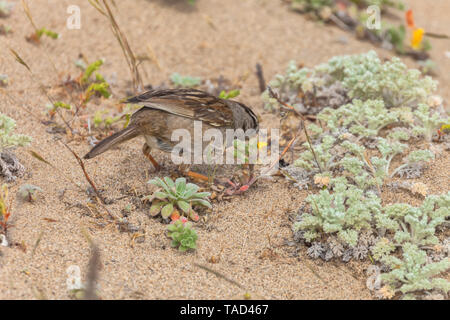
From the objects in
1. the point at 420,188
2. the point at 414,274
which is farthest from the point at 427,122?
the point at 414,274

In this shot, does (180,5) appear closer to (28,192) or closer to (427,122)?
(427,122)

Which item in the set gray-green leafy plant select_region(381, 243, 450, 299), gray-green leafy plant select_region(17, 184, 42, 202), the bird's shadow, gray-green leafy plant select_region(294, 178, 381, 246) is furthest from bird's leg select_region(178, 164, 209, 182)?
the bird's shadow

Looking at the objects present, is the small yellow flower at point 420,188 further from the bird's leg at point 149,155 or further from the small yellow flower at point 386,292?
the bird's leg at point 149,155

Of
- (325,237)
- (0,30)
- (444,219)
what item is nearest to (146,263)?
(325,237)

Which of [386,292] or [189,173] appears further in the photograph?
[189,173]

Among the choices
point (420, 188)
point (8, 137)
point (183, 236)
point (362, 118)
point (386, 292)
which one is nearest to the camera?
point (386, 292)

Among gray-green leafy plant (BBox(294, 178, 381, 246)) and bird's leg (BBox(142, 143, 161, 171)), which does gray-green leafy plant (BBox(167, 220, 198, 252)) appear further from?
bird's leg (BBox(142, 143, 161, 171))

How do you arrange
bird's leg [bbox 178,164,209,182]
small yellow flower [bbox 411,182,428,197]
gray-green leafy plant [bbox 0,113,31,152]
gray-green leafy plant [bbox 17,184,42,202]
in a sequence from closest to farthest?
gray-green leafy plant [bbox 17,184,42,202] → gray-green leafy plant [bbox 0,113,31,152] → small yellow flower [bbox 411,182,428,197] → bird's leg [bbox 178,164,209,182]
